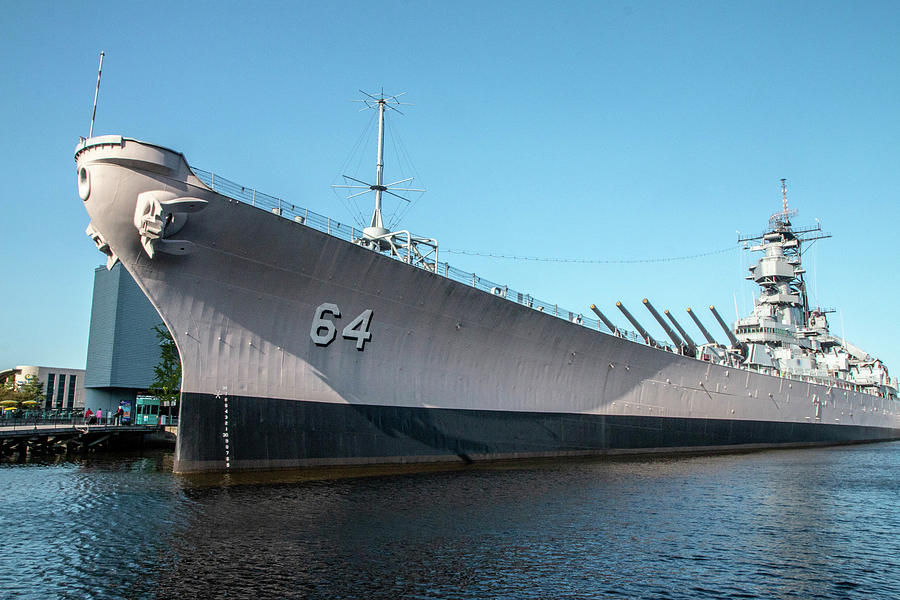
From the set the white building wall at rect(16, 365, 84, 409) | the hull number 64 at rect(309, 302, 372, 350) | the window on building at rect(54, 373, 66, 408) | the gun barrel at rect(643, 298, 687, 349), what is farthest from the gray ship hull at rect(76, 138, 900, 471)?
the window on building at rect(54, 373, 66, 408)

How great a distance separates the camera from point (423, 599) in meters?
7.84

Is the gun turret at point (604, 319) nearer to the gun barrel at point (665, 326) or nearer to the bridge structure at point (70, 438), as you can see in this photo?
the gun barrel at point (665, 326)

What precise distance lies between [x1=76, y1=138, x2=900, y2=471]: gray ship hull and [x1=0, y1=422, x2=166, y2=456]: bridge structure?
41.3ft

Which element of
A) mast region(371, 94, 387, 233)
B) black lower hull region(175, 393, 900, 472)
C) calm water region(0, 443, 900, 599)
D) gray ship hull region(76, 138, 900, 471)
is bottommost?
calm water region(0, 443, 900, 599)

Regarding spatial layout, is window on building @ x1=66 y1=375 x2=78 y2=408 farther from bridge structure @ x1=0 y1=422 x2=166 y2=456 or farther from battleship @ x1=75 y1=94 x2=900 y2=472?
battleship @ x1=75 y1=94 x2=900 y2=472

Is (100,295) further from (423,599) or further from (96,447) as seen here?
(423,599)

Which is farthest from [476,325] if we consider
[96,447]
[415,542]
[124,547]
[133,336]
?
[133,336]

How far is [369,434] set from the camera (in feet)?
61.7

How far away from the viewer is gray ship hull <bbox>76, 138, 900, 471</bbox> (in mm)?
15969

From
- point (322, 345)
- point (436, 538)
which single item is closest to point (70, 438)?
point (322, 345)

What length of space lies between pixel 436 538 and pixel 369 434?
8367mm

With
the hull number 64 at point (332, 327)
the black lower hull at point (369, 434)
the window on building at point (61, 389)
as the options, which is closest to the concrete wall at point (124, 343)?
the window on building at point (61, 389)

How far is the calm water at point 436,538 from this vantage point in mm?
8398

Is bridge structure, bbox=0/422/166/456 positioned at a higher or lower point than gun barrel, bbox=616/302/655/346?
lower
